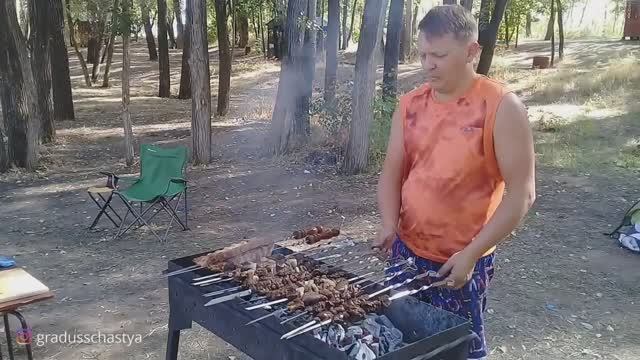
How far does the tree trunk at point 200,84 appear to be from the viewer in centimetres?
887

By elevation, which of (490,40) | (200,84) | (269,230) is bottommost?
(269,230)

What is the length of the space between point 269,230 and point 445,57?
4448mm

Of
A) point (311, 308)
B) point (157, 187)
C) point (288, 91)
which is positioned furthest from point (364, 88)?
point (311, 308)

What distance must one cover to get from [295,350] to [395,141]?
948mm

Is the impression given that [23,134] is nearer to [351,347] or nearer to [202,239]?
[202,239]

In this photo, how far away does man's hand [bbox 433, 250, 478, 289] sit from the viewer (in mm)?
2201

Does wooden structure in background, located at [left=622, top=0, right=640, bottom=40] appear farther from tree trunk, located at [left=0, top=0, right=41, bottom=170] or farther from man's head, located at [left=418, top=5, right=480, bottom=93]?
man's head, located at [left=418, top=5, right=480, bottom=93]

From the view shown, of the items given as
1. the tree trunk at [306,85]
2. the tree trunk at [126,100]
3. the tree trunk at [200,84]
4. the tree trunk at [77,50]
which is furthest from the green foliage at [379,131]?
the tree trunk at [77,50]

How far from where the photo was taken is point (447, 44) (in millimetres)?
2115

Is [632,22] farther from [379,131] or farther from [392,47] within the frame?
[379,131]

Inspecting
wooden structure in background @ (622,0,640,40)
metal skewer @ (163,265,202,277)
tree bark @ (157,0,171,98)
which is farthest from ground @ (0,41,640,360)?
wooden structure in background @ (622,0,640,40)

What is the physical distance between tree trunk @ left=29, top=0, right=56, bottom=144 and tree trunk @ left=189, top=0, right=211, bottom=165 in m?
3.41

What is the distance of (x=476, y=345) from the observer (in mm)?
2461

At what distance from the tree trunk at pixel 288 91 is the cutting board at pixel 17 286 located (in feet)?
21.6
